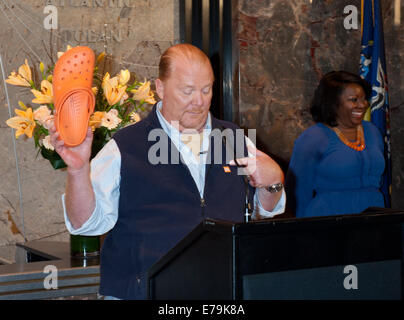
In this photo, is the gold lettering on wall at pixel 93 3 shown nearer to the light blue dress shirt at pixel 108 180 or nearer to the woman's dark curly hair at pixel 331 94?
the woman's dark curly hair at pixel 331 94

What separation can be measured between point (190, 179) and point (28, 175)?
1.93m

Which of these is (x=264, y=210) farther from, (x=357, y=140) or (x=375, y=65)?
(x=375, y=65)

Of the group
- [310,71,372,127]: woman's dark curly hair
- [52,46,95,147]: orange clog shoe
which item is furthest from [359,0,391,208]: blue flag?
[52,46,95,147]: orange clog shoe

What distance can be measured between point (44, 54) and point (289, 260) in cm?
252

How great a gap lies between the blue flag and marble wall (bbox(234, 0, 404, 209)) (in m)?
0.16

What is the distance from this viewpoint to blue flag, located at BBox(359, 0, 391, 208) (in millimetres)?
4062

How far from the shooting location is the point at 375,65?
4.10 metres

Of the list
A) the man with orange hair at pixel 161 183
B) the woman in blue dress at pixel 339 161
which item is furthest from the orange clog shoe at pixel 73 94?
the woman in blue dress at pixel 339 161

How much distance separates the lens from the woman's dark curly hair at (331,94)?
11.0ft

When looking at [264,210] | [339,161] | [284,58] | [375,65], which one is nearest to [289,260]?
[264,210]

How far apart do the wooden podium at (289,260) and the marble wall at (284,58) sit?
238cm

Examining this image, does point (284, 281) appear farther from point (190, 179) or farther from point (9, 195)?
point (9, 195)

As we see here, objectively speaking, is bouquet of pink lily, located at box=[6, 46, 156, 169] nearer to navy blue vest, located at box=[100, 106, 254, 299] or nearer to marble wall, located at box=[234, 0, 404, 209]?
navy blue vest, located at box=[100, 106, 254, 299]
